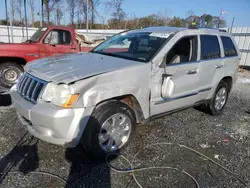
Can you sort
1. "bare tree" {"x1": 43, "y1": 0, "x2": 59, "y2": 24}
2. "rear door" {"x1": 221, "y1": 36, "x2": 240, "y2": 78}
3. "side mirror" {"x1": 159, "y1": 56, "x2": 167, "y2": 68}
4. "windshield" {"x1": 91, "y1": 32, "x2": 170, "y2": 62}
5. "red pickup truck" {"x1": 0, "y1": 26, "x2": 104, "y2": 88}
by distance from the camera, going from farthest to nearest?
"bare tree" {"x1": 43, "y1": 0, "x2": 59, "y2": 24}
"red pickup truck" {"x1": 0, "y1": 26, "x2": 104, "y2": 88}
"rear door" {"x1": 221, "y1": 36, "x2": 240, "y2": 78}
"windshield" {"x1": 91, "y1": 32, "x2": 170, "y2": 62}
"side mirror" {"x1": 159, "y1": 56, "x2": 167, "y2": 68}

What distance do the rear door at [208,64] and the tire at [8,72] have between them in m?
5.24

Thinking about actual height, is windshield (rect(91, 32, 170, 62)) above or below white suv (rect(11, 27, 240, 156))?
above

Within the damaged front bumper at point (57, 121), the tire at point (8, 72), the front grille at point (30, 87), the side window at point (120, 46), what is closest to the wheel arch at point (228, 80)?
the side window at point (120, 46)

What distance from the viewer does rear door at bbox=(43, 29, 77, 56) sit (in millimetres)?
6316

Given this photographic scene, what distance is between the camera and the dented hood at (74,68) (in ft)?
8.02

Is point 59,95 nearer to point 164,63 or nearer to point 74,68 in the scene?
point 74,68

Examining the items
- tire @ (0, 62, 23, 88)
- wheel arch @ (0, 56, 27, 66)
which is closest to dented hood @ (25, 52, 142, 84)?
wheel arch @ (0, 56, 27, 66)

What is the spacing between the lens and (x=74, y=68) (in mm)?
2691

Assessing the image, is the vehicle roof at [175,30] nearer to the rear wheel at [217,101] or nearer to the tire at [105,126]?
the rear wheel at [217,101]

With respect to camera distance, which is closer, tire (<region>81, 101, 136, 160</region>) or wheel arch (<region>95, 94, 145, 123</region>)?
tire (<region>81, 101, 136, 160</region>)

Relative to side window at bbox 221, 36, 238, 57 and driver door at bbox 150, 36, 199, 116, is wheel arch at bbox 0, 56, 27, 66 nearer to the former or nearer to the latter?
driver door at bbox 150, 36, 199, 116

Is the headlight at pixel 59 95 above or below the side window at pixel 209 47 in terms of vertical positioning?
below

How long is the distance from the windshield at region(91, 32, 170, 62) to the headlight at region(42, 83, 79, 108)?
1.22m

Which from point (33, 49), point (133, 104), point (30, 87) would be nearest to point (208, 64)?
point (133, 104)
